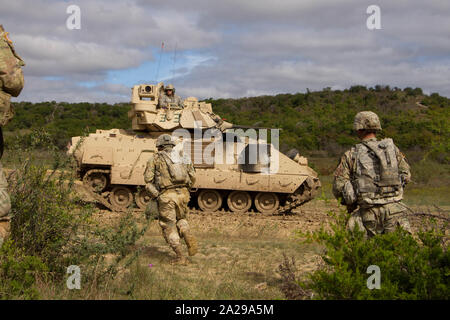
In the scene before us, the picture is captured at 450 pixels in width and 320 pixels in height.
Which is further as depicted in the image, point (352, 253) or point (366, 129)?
point (366, 129)

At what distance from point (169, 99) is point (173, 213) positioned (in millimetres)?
7175

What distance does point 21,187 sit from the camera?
5281mm

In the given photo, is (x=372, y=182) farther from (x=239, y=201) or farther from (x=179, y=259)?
(x=239, y=201)

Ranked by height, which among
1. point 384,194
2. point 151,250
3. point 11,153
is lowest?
point 151,250

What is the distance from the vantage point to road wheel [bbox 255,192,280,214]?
516 inches

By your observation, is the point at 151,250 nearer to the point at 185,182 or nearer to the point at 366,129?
the point at 185,182

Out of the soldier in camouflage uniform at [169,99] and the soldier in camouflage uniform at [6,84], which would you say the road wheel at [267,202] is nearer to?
the soldier in camouflage uniform at [169,99]

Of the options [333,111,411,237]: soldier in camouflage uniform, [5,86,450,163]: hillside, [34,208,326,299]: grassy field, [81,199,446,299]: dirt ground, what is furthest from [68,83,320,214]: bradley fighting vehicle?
[5,86,450,163]: hillside

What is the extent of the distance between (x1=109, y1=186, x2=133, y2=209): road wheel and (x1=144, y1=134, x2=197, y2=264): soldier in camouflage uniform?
6459mm

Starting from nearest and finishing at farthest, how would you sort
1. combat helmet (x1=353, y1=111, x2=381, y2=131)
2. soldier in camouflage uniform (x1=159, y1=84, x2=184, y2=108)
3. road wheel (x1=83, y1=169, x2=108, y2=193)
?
1. combat helmet (x1=353, y1=111, x2=381, y2=131)
2. road wheel (x1=83, y1=169, x2=108, y2=193)
3. soldier in camouflage uniform (x1=159, y1=84, x2=184, y2=108)

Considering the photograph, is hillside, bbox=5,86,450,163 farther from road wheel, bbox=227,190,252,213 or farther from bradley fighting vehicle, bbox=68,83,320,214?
road wheel, bbox=227,190,252,213

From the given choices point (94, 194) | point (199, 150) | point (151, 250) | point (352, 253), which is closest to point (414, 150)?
point (199, 150)

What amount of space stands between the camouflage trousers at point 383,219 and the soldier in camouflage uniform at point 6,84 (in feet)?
10.7

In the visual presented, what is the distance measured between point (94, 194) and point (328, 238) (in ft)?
33.0
